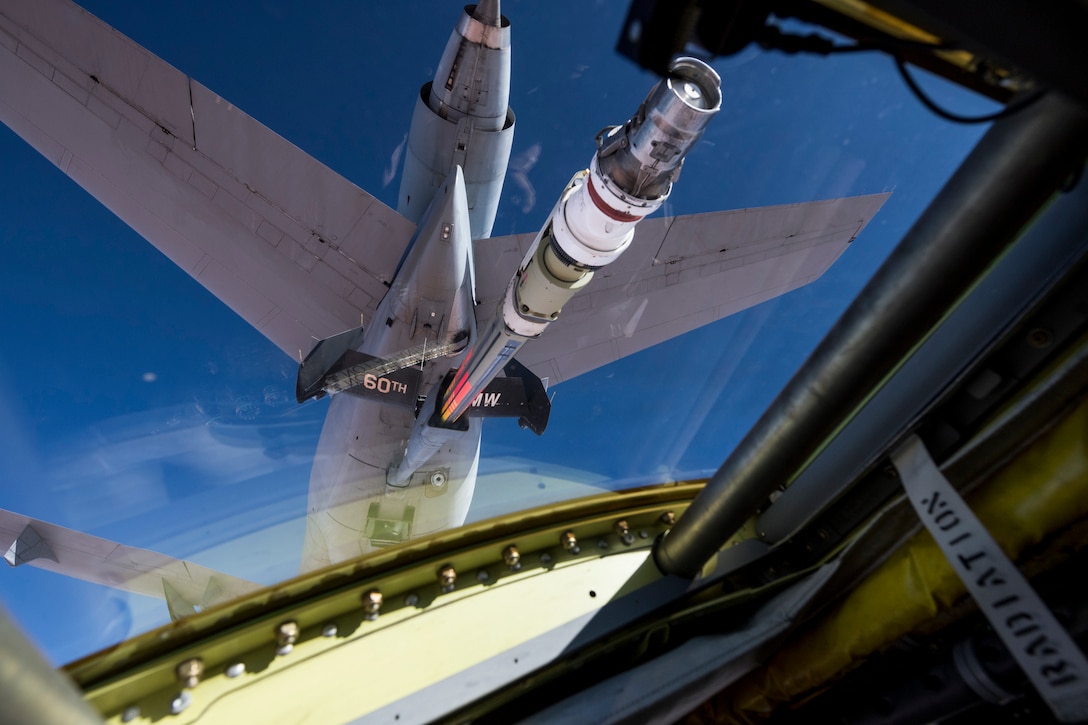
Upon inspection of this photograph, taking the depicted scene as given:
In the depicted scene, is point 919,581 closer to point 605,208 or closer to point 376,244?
point 605,208

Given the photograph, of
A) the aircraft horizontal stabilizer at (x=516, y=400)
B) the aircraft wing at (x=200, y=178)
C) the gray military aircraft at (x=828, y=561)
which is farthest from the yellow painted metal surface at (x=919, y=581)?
the aircraft wing at (x=200, y=178)

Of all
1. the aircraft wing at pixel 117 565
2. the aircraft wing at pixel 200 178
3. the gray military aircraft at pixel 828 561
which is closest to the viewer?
the gray military aircraft at pixel 828 561

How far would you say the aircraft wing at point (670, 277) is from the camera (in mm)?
6094

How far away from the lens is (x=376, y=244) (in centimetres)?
572

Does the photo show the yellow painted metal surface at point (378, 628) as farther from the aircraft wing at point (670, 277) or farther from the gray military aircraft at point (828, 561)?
the aircraft wing at point (670, 277)

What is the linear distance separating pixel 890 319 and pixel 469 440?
513 cm

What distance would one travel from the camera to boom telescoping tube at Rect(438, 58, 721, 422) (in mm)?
1981

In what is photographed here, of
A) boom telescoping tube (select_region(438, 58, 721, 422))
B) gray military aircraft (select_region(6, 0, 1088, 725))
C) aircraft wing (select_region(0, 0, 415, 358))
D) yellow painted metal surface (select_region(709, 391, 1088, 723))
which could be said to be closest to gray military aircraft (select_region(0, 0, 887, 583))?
aircraft wing (select_region(0, 0, 415, 358))

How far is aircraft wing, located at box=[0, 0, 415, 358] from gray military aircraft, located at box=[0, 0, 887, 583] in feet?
0.05

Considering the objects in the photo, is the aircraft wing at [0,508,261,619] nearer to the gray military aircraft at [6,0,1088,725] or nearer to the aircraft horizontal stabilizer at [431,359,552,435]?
the gray military aircraft at [6,0,1088,725]

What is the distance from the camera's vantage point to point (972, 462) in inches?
49.9

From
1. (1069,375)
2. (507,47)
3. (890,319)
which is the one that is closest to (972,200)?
(890,319)

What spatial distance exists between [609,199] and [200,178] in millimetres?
4898

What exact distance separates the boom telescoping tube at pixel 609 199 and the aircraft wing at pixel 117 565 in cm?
198
